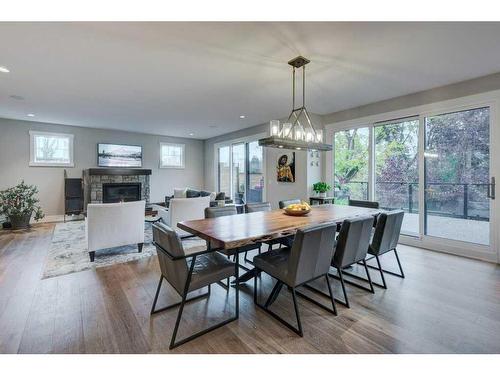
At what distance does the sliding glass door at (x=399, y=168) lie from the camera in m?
4.32

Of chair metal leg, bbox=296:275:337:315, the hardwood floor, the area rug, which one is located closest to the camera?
the hardwood floor

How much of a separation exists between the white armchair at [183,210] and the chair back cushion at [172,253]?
7.77 ft

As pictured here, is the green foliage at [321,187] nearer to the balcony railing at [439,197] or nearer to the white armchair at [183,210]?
the balcony railing at [439,197]

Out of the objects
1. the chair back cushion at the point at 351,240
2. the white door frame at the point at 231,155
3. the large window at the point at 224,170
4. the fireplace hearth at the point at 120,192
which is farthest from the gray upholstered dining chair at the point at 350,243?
the fireplace hearth at the point at 120,192

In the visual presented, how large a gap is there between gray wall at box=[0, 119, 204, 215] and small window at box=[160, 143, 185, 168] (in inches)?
6.0

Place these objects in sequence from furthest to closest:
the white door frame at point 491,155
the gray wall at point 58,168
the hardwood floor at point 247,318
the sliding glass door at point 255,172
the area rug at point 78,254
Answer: the sliding glass door at point 255,172
the gray wall at point 58,168
the white door frame at point 491,155
the area rug at point 78,254
the hardwood floor at point 247,318

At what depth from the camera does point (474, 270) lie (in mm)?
3152

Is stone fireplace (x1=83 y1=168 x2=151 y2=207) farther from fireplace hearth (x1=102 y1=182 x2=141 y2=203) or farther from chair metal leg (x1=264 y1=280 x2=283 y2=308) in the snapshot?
chair metal leg (x1=264 y1=280 x2=283 y2=308)

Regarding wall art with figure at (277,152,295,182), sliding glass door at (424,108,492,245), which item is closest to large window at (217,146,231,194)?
wall art with figure at (277,152,295,182)

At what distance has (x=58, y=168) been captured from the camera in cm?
662

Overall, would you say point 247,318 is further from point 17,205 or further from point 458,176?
point 17,205

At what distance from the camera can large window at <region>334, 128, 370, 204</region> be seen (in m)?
4.95

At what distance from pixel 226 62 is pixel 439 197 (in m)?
3.93
